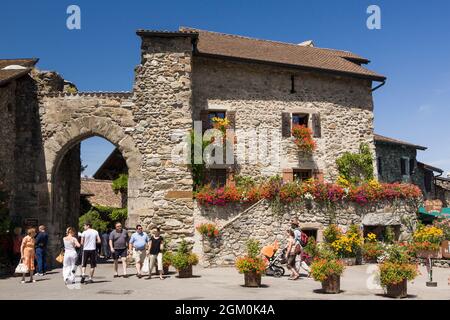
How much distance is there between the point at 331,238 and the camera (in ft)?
55.5

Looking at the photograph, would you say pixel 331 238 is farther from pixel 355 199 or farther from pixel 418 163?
pixel 418 163

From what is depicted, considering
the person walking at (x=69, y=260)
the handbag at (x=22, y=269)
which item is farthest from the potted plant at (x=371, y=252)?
the handbag at (x=22, y=269)

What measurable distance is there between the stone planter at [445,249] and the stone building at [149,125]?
2542mm

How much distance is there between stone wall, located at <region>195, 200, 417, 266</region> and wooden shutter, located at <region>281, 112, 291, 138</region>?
13.6 ft

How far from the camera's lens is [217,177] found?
62.5 feet

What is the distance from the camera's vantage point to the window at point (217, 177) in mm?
18891

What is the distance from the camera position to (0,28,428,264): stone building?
15711mm

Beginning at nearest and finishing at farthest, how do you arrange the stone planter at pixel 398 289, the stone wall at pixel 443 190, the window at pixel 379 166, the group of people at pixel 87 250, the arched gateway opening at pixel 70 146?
1. the stone planter at pixel 398 289
2. the group of people at pixel 87 250
3. the arched gateway opening at pixel 70 146
4. the window at pixel 379 166
5. the stone wall at pixel 443 190

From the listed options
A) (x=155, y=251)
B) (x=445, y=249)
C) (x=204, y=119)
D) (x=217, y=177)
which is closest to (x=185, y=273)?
A: (x=155, y=251)

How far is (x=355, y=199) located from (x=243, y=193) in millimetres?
4621

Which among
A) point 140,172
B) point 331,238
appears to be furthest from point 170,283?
point 331,238

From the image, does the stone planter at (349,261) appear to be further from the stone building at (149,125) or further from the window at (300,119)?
the window at (300,119)

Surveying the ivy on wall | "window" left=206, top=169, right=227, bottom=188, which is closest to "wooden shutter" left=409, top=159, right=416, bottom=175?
the ivy on wall

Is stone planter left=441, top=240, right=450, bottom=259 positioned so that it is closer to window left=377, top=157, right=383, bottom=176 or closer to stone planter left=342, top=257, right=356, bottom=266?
stone planter left=342, top=257, right=356, bottom=266
